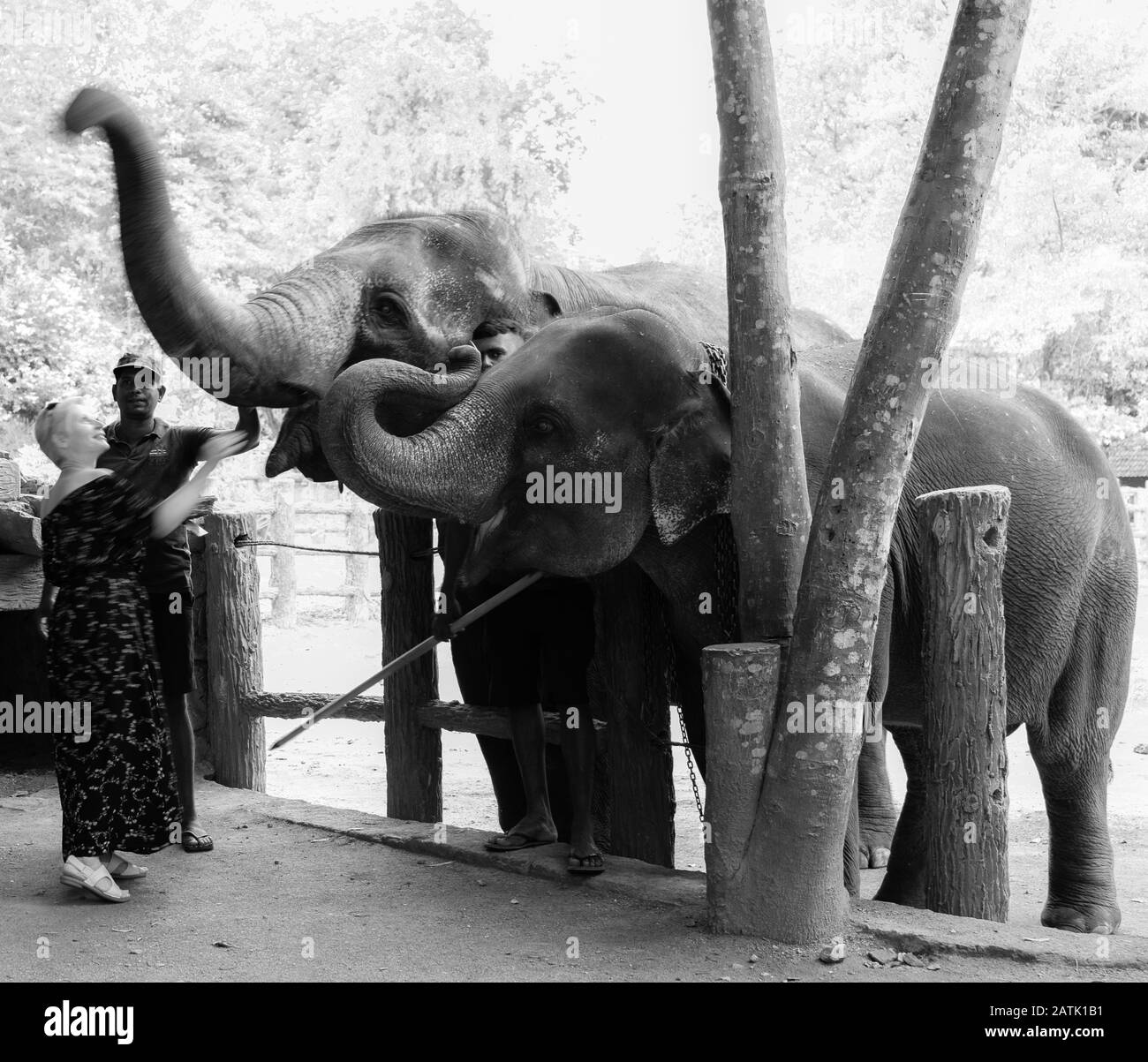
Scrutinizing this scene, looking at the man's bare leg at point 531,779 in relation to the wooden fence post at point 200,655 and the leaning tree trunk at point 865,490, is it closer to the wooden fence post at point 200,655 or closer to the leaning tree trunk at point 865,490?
the leaning tree trunk at point 865,490

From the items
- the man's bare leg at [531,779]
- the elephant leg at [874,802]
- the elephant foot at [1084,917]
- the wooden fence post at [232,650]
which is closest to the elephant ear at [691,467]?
the man's bare leg at [531,779]

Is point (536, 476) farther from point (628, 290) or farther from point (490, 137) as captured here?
point (490, 137)

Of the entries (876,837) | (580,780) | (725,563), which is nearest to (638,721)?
(580,780)

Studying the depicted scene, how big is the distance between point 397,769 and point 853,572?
2929mm

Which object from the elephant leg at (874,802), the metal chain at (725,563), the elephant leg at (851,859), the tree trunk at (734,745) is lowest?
the elephant leg at (874,802)

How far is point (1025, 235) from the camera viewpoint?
54.1ft

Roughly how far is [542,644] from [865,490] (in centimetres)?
160

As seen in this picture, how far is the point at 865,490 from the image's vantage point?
4.04 meters

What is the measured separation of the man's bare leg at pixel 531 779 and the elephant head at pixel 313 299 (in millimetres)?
1310

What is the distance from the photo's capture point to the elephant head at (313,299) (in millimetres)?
4816

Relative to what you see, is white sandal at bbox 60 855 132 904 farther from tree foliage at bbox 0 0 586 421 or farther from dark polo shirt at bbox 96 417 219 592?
tree foliage at bbox 0 0 586 421

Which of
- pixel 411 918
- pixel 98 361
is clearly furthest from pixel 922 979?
pixel 98 361

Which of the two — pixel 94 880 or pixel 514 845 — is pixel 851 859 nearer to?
pixel 514 845

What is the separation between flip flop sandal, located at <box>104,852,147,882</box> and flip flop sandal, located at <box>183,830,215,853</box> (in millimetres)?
514
